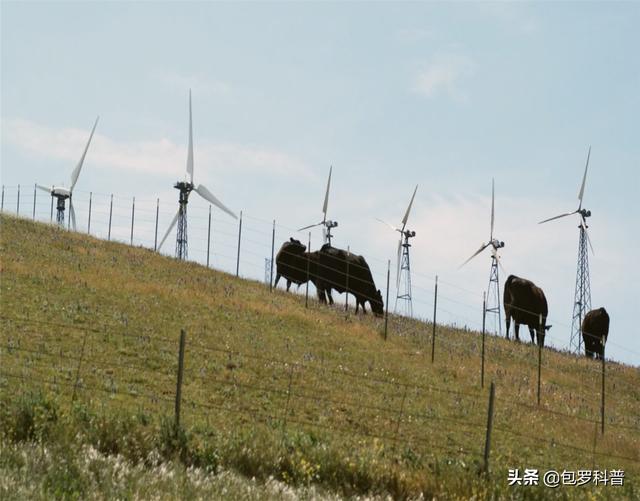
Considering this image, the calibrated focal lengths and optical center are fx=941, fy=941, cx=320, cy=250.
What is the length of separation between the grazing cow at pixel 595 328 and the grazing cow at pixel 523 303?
2389mm

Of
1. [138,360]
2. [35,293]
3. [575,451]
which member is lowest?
[575,451]

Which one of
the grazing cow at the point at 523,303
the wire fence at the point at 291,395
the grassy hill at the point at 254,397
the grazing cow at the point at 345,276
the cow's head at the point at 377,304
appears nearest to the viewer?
the grassy hill at the point at 254,397

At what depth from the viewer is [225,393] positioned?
2242cm

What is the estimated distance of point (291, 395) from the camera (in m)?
23.1

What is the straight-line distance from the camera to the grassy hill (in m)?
14.5

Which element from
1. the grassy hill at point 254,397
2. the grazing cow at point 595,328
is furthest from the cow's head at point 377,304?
the grazing cow at point 595,328

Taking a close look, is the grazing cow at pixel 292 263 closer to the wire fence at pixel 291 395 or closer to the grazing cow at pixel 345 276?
the grazing cow at pixel 345 276

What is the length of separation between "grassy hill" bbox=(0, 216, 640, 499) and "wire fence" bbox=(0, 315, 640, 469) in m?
0.08

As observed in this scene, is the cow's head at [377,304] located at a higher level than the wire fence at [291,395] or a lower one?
higher

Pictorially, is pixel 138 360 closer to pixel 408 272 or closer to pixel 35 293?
pixel 35 293

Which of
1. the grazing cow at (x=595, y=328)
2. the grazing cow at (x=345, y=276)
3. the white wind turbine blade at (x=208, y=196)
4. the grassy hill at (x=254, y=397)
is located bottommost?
the grassy hill at (x=254, y=397)

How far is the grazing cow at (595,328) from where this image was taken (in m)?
50.4

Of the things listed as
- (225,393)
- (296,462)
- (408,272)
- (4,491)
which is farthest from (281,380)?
(408,272)

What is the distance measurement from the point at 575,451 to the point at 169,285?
20.0 meters
